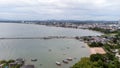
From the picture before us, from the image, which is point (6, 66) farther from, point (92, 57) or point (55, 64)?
point (92, 57)

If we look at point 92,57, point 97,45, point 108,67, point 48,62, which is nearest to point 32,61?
point 48,62

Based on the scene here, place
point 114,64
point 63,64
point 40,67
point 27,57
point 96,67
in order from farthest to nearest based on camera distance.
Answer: point 27,57 < point 63,64 < point 40,67 < point 114,64 < point 96,67

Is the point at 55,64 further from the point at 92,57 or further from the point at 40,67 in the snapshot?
the point at 92,57

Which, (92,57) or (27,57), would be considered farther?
(27,57)

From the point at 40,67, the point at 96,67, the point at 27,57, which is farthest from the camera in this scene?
the point at 27,57

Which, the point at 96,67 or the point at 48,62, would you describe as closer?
the point at 96,67

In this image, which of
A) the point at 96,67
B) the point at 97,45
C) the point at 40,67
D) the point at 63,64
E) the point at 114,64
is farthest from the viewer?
the point at 97,45

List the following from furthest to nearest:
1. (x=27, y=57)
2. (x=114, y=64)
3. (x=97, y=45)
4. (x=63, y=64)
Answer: (x=97, y=45) < (x=27, y=57) < (x=63, y=64) < (x=114, y=64)

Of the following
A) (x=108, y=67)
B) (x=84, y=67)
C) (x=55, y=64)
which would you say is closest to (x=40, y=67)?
(x=55, y=64)
